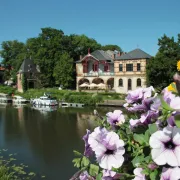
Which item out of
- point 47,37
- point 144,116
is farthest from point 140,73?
point 144,116

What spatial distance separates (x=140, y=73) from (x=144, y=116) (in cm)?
4205

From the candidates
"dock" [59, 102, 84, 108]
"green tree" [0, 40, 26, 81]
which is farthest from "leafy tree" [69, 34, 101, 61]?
"green tree" [0, 40, 26, 81]

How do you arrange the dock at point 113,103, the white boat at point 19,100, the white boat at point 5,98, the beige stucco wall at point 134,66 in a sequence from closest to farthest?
the dock at point 113,103 < the beige stucco wall at point 134,66 < the white boat at point 19,100 < the white boat at point 5,98

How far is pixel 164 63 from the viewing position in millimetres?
33656

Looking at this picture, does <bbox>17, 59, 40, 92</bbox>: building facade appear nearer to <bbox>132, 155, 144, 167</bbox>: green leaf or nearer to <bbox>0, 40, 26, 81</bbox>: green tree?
<bbox>0, 40, 26, 81</bbox>: green tree

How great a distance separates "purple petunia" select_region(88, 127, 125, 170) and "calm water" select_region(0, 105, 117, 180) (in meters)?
11.1

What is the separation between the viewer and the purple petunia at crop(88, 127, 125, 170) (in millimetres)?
1711

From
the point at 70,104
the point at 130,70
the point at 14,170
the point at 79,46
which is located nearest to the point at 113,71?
the point at 130,70

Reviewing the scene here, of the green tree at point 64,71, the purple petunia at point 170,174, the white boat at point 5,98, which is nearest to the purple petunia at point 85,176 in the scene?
the purple petunia at point 170,174

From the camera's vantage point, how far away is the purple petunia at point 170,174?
144 centimetres

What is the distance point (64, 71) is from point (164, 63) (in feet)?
67.7

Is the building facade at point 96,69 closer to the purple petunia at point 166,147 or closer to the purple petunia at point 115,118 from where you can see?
the purple petunia at point 115,118

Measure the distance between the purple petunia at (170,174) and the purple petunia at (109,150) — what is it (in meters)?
0.31

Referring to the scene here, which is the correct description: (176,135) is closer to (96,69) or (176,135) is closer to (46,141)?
(46,141)
